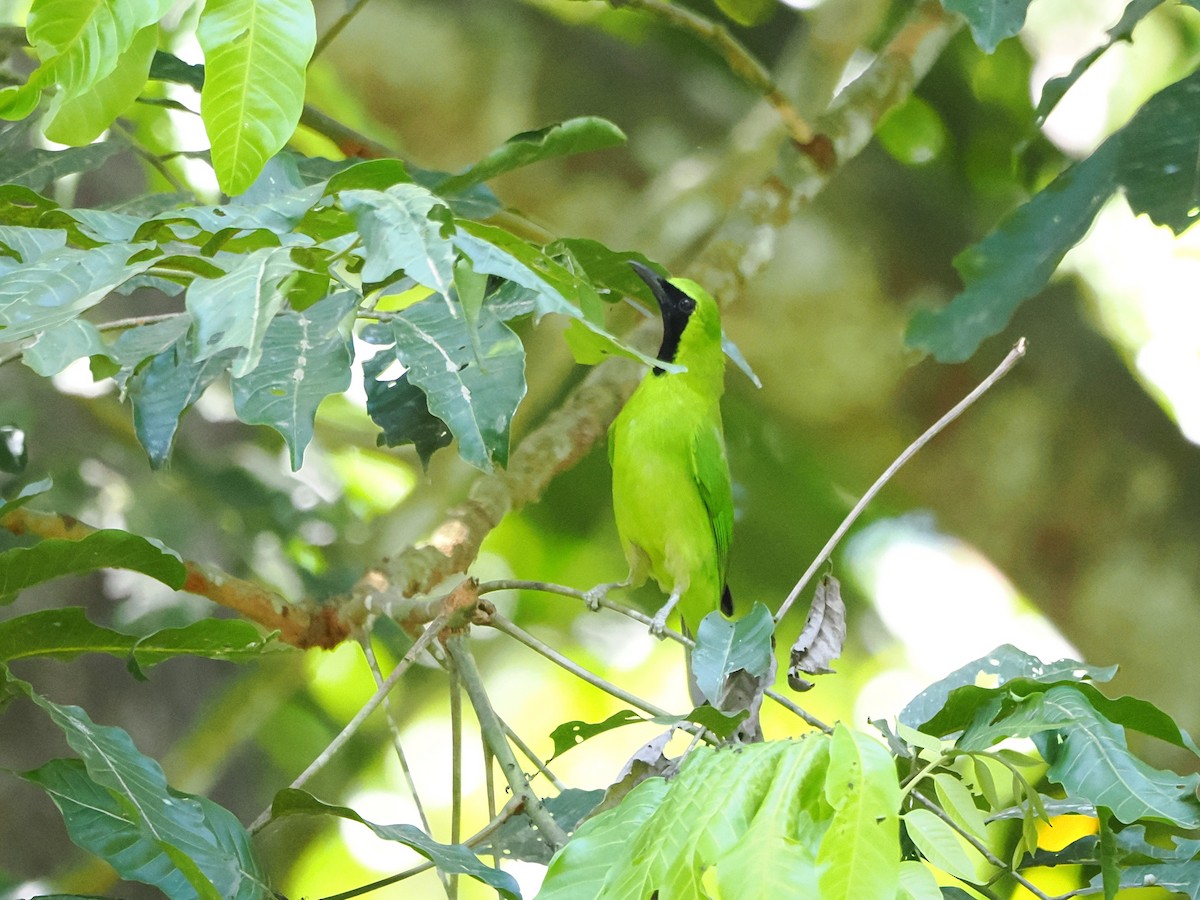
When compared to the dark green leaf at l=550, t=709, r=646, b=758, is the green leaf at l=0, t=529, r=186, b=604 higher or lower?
lower

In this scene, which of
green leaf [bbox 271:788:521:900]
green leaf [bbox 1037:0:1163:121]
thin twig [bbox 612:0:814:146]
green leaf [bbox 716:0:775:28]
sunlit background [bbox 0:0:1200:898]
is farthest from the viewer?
green leaf [bbox 716:0:775:28]

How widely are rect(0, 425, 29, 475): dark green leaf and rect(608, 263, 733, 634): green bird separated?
3.55 ft

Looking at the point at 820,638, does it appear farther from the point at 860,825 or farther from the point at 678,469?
the point at 678,469

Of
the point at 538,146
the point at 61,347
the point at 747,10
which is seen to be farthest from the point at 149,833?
the point at 747,10

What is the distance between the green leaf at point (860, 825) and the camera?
73 centimetres

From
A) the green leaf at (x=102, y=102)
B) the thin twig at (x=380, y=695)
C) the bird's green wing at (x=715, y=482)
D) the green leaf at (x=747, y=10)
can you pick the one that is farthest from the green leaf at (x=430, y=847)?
the green leaf at (x=747, y=10)

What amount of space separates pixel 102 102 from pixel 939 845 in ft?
3.11

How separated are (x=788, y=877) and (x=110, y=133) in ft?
4.89

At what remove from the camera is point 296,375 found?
1.01m

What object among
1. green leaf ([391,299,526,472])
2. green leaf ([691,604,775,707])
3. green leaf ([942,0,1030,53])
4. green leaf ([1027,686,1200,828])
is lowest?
green leaf ([691,604,775,707])

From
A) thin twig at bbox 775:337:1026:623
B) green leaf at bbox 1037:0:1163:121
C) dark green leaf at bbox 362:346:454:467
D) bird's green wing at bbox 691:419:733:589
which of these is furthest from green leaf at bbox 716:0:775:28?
thin twig at bbox 775:337:1026:623

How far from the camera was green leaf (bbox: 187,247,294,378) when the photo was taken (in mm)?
795

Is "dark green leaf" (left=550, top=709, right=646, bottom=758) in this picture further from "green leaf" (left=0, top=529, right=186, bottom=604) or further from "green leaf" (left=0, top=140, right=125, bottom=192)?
"green leaf" (left=0, top=140, right=125, bottom=192)

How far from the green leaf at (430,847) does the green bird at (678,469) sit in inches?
45.5
